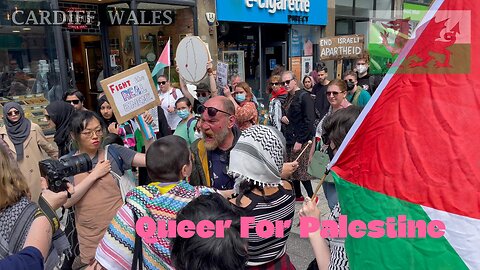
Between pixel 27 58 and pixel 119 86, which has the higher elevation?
pixel 27 58

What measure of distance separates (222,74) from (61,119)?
3070mm

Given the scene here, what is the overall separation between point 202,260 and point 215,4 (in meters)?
10.1

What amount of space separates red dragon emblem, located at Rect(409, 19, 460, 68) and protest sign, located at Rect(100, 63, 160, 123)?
2.57 m

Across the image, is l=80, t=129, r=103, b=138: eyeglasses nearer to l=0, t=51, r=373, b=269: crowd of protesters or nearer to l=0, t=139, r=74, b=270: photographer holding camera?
l=0, t=51, r=373, b=269: crowd of protesters

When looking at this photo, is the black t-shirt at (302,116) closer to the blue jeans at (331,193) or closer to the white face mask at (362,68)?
the blue jeans at (331,193)

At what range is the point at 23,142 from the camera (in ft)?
13.6

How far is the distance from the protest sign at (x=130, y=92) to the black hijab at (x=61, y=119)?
1.20 metres

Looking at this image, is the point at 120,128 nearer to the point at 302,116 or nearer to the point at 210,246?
the point at 302,116

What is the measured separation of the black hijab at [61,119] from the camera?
446cm

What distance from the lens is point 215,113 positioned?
10.0 ft

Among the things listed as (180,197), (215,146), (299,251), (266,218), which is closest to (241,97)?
(299,251)

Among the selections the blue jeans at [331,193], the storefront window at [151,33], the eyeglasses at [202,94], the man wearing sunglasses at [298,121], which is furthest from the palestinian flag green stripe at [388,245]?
the storefront window at [151,33]

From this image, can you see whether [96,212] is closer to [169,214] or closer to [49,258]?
[49,258]

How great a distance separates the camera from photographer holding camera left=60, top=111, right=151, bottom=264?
274 cm
